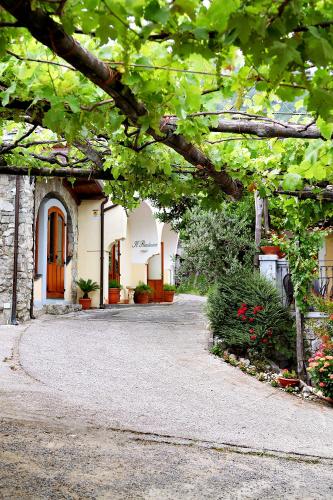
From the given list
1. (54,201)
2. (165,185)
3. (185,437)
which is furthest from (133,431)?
(54,201)

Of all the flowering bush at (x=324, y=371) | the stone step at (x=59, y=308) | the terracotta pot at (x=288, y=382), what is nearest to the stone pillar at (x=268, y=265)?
the terracotta pot at (x=288, y=382)

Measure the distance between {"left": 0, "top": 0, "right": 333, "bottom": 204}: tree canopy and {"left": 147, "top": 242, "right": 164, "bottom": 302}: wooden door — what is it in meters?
13.5

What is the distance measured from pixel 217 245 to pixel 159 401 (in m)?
4.84

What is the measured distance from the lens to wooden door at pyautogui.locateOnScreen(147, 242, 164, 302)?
18.3m

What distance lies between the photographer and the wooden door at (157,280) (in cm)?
1831

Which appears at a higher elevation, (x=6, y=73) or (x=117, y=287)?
(x=6, y=73)

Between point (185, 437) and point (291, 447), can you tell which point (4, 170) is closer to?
point (185, 437)

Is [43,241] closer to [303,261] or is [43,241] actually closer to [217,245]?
[217,245]

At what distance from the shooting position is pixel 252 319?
8.02m

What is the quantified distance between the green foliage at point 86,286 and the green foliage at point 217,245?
3.61 meters

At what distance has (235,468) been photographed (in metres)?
3.35

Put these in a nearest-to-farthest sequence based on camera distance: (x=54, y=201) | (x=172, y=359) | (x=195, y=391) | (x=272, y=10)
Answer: (x=272, y=10)
(x=195, y=391)
(x=172, y=359)
(x=54, y=201)

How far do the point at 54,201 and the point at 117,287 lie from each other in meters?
4.46

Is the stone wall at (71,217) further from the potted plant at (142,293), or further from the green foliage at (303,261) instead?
the green foliage at (303,261)
